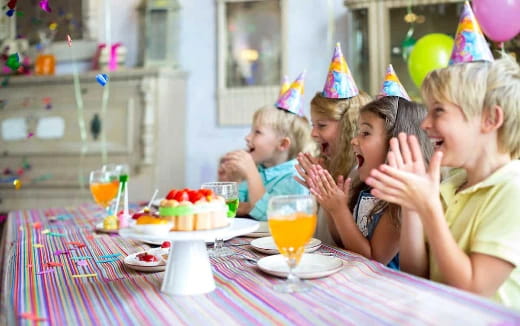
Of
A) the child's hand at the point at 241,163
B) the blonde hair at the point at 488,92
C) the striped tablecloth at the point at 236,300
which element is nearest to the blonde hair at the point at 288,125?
the child's hand at the point at 241,163

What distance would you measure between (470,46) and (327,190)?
47cm

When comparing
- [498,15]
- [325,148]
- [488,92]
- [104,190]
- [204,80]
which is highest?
[498,15]

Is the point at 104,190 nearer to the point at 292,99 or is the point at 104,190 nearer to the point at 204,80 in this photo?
the point at 292,99

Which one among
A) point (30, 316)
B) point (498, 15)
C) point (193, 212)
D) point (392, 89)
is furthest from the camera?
point (498, 15)

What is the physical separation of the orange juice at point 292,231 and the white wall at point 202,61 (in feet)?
9.89

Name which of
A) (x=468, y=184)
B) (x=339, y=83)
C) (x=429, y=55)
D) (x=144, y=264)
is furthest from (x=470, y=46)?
(x=429, y=55)

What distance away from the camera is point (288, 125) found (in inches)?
93.9

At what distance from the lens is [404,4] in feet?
11.3

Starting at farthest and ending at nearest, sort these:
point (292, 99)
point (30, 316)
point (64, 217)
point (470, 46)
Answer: point (292, 99), point (64, 217), point (470, 46), point (30, 316)

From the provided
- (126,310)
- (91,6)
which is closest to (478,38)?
(126,310)

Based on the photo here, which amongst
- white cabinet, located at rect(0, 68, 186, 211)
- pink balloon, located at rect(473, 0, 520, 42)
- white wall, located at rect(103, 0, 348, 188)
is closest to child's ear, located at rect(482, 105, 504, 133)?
pink balloon, located at rect(473, 0, 520, 42)

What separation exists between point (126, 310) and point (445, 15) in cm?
309

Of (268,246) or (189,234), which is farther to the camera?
(268,246)

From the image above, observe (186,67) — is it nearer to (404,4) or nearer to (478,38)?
(404,4)
